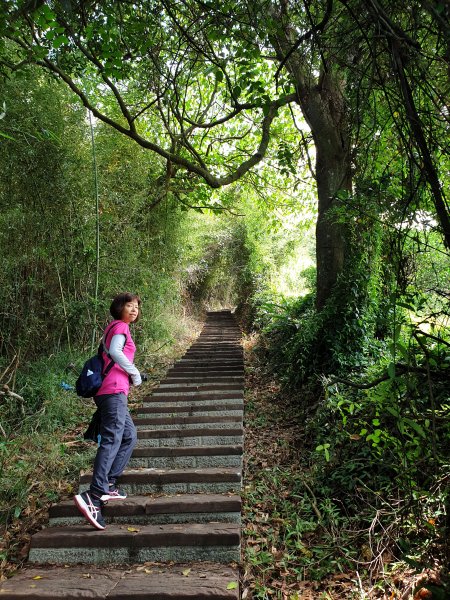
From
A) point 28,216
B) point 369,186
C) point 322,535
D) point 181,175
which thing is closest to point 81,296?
point 28,216

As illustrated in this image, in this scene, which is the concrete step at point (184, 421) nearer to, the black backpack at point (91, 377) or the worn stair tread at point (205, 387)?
the worn stair tread at point (205, 387)

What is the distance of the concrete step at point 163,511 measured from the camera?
306cm

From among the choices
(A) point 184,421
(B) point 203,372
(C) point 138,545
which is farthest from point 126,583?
(B) point 203,372

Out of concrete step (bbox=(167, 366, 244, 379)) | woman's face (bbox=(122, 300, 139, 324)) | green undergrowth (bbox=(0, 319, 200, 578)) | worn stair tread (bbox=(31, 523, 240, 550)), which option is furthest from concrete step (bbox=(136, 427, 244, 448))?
concrete step (bbox=(167, 366, 244, 379))

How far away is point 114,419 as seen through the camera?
10.1 feet

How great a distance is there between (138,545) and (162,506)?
0.33 meters

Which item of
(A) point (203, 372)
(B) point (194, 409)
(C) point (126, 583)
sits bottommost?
(C) point (126, 583)

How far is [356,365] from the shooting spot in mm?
4645

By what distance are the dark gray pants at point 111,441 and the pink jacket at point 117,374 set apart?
0.04m

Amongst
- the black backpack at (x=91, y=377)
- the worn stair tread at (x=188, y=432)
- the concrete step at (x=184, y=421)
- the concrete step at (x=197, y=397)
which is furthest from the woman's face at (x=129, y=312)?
the concrete step at (x=197, y=397)

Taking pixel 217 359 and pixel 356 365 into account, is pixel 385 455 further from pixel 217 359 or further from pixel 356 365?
pixel 217 359

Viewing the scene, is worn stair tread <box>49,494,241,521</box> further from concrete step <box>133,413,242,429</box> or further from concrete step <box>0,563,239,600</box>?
concrete step <box>133,413,242,429</box>

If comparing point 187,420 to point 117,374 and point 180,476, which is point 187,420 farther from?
point 117,374

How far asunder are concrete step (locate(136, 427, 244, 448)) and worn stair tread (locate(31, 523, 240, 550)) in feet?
3.75
